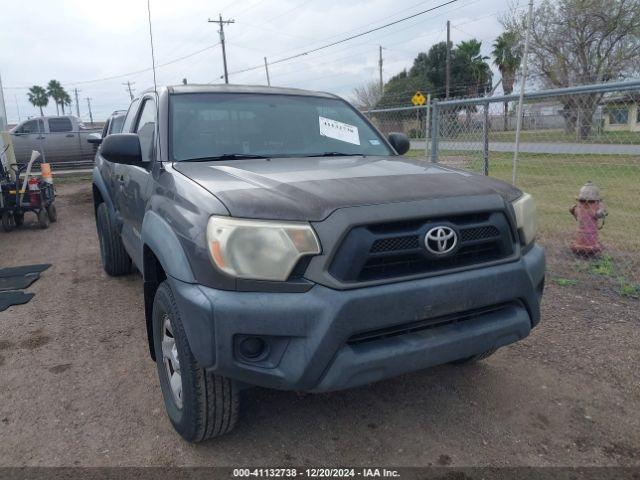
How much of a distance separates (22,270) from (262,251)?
5044 millimetres

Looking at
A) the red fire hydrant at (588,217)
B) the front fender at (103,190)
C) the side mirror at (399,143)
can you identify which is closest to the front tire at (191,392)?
the side mirror at (399,143)

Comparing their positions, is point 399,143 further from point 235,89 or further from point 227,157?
point 227,157

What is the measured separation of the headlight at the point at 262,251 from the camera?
214 centimetres

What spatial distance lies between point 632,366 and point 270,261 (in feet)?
8.81

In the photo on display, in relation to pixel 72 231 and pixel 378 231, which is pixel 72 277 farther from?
pixel 378 231

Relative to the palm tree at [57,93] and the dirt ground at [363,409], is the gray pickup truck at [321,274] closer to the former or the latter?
the dirt ground at [363,409]

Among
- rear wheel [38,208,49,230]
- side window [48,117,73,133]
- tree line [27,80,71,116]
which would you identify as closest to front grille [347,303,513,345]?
rear wheel [38,208,49,230]

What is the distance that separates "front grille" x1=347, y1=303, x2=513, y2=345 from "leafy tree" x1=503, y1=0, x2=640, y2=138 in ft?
90.8

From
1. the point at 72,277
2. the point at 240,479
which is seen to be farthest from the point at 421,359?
the point at 72,277

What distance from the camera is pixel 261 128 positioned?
3549mm

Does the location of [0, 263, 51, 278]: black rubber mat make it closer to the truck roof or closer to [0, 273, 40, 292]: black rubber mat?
[0, 273, 40, 292]: black rubber mat

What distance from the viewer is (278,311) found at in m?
2.11

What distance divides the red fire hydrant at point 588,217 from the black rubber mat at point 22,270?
5957 mm

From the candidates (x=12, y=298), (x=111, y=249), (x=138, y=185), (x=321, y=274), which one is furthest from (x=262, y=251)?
(x=12, y=298)
